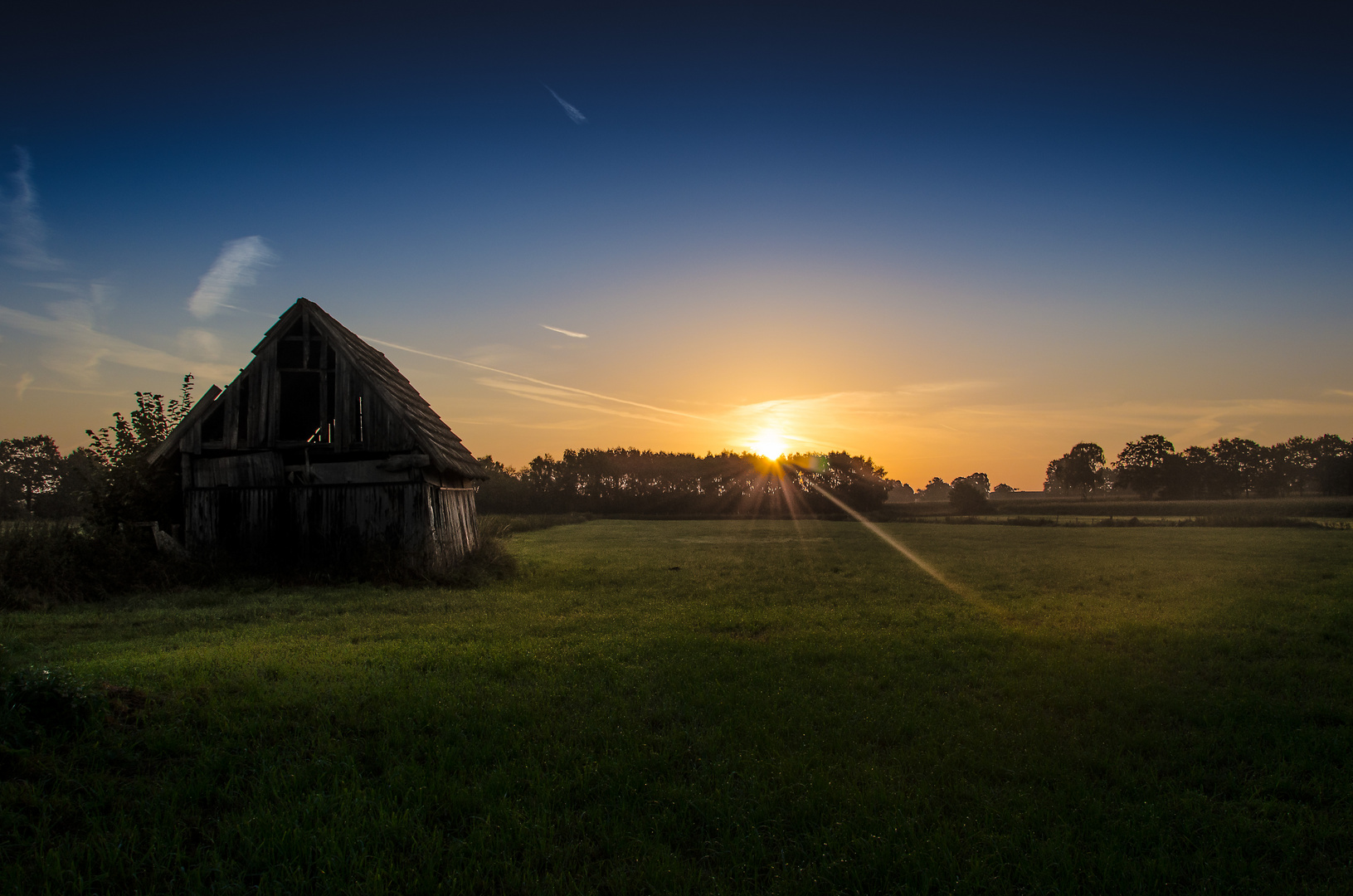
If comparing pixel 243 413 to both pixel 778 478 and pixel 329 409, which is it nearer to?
pixel 329 409

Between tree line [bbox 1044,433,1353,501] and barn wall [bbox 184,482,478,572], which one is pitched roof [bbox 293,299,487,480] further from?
tree line [bbox 1044,433,1353,501]

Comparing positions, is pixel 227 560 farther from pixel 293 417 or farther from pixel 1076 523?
pixel 1076 523

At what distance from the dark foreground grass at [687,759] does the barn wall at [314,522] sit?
5.69m

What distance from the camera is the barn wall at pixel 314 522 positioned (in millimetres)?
17750

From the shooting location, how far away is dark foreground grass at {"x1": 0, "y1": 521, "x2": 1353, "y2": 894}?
4262 mm

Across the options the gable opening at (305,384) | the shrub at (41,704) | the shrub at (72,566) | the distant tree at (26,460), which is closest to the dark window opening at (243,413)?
the gable opening at (305,384)

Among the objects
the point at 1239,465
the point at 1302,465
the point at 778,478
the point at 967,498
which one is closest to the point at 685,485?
the point at 778,478

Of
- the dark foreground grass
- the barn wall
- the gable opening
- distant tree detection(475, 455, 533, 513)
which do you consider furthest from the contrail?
distant tree detection(475, 455, 533, 513)

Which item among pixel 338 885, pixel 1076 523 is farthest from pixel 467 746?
pixel 1076 523

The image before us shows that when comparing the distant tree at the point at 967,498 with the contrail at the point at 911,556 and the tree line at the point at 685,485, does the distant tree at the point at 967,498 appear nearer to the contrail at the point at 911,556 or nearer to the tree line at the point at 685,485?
the tree line at the point at 685,485

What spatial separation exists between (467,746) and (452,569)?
13255mm

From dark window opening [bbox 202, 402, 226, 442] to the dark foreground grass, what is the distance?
752 centimetres

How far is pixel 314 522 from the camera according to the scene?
17.9m

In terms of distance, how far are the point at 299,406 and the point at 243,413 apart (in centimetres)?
369
